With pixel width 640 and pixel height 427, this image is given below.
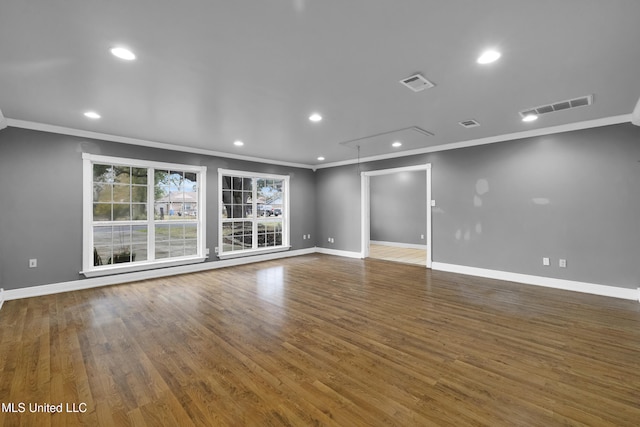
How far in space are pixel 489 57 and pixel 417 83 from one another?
0.67 metres

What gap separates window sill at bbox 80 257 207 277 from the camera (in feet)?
15.4

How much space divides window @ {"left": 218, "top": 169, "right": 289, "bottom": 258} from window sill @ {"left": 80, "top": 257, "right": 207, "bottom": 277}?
69cm

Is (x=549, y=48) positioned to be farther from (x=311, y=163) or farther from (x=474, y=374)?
(x=311, y=163)

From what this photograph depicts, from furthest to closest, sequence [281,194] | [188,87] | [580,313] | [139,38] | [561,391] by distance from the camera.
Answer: [281,194] < [580,313] < [188,87] < [139,38] < [561,391]

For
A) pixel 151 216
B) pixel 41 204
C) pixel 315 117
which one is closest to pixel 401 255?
pixel 315 117

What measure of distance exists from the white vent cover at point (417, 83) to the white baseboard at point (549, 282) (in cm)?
393

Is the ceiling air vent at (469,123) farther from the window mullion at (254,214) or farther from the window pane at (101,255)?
the window pane at (101,255)

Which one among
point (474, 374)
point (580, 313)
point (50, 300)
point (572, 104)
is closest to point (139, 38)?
point (474, 374)

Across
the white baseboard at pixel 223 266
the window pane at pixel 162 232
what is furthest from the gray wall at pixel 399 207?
the window pane at pixel 162 232

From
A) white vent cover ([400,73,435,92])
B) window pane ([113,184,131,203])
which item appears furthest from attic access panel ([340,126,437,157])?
window pane ([113,184,131,203])

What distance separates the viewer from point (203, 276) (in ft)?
18.0

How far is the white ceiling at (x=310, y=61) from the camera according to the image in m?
1.87

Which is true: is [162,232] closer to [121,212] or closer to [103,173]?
[121,212]

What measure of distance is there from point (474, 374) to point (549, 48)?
272cm
